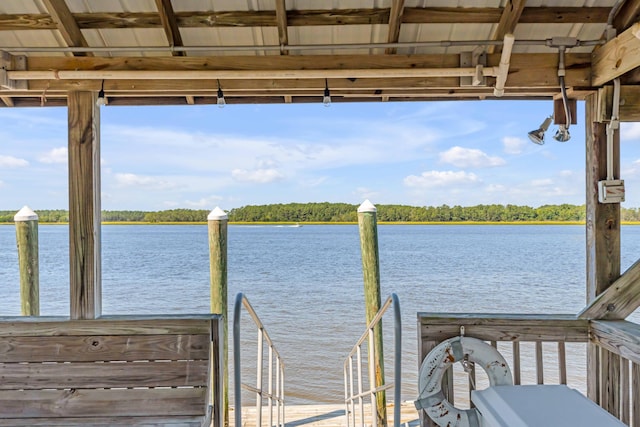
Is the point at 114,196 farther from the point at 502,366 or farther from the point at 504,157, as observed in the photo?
the point at 502,366

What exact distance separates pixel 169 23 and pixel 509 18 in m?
1.62

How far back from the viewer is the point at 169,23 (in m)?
2.22

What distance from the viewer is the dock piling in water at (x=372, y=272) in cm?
399

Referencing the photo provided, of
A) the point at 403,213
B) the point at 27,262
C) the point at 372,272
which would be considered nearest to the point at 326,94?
the point at 372,272

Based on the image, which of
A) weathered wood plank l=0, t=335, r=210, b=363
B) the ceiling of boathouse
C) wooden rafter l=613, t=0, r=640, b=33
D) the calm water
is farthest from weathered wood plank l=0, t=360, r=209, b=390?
the calm water

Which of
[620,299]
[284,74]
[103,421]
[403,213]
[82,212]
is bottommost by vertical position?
[103,421]

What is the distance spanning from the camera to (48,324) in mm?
2221

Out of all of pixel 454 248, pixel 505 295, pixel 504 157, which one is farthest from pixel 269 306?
pixel 504 157

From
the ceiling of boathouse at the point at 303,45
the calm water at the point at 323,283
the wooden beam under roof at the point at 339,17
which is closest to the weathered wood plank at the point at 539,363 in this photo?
the ceiling of boathouse at the point at 303,45

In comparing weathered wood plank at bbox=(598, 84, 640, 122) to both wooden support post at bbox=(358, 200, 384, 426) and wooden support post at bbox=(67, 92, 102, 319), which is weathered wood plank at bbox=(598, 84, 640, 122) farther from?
wooden support post at bbox=(67, 92, 102, 319)

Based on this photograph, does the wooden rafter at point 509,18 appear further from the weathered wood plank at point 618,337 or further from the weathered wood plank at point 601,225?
the weathered wood plank at point 618,337

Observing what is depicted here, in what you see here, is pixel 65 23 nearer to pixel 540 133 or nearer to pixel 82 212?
pixel 82 212

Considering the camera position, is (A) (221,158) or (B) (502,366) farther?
(A) (221,158)

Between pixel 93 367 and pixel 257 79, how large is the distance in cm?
163
